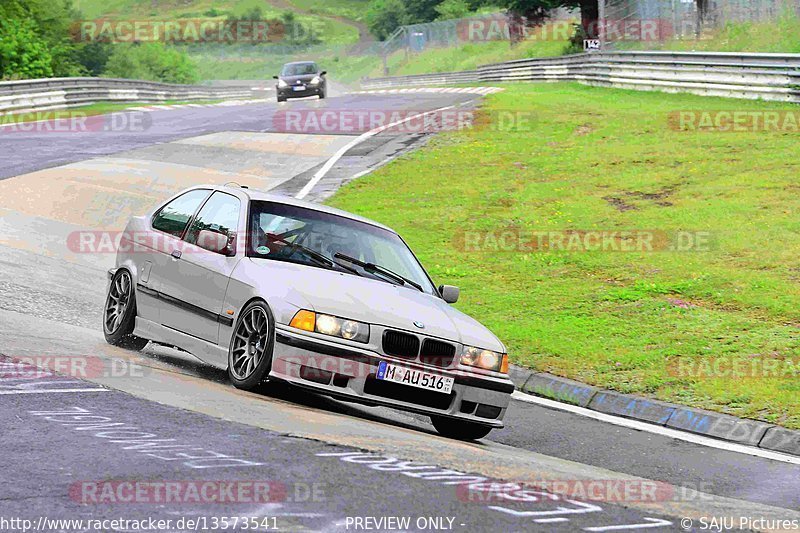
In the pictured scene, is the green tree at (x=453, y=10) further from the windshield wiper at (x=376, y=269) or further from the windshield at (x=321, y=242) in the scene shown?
the windshield wiper at (x=376, y=269)

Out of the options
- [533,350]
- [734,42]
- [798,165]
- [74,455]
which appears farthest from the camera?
[734,42]

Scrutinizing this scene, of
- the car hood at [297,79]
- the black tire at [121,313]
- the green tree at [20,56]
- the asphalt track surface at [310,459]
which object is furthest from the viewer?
the green tree at [20,56]

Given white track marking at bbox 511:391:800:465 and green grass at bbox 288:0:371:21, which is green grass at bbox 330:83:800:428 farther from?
green grass at bbox 288:0:371:21

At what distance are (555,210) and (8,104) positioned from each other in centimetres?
2183

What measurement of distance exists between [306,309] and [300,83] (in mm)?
42018

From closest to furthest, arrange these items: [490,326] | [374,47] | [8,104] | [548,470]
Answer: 1. [548,470]
2. [490,326]
3. [8,104]
4. [374,47]

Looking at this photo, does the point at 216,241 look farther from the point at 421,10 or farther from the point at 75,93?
the point at 421,10

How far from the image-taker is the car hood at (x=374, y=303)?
814 centimetres

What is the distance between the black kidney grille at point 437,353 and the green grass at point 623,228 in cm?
296

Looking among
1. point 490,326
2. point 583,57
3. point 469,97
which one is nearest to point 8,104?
point 469,97

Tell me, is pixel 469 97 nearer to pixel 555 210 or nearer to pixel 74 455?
pixel 555 210

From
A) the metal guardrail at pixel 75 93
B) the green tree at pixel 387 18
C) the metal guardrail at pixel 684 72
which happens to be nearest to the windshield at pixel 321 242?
the metal guardrail at pixel 684 72

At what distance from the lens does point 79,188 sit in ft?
68.8

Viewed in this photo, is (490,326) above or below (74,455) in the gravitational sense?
below
